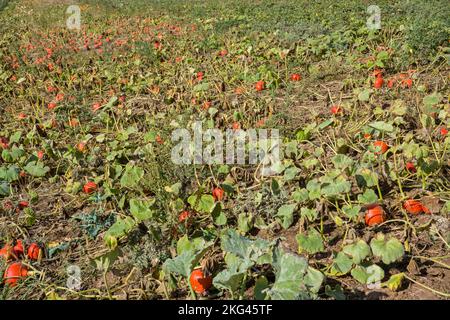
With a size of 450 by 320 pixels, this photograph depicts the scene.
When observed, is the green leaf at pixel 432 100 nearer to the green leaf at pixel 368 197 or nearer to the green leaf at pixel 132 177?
the green leaf at pixel 368 197

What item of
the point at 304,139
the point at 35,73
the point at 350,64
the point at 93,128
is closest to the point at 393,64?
the point at 350,64

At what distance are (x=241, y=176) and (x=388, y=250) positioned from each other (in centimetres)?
146

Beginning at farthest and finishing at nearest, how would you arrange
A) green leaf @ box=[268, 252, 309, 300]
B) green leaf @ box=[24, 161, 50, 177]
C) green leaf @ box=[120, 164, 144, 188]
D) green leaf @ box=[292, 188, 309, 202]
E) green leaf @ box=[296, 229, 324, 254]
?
green leaf @ box=[24, 161, 50, 177]
green leaf @ box=[120, 164, 144, 188]
green leaf @ box=[292, 188, 309, 202]
green leaf @ box=[296, 229, 324, 254]
green leaf @ box=[268, 252, 309, 300]

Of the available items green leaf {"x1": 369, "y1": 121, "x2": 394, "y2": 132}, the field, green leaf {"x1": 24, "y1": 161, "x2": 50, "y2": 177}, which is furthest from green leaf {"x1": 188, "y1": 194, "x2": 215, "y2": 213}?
green leaf {"x1": 24, "y1": 161, "x2": 50, "y2": 177}

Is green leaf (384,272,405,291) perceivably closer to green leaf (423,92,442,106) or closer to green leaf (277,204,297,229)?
green leaf (277,204,297,229)

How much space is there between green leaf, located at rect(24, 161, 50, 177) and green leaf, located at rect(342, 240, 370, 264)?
2.68 meters

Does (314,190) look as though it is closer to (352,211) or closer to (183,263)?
(352,211)

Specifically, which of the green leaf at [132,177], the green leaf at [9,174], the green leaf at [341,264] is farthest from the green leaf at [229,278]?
the green leaf at [9,174]

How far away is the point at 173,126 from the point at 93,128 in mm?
1261

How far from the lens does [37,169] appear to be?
11.7ft

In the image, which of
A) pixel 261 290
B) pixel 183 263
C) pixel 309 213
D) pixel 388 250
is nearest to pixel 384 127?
pixel 309 213

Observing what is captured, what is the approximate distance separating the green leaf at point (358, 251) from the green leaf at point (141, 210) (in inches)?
49.3

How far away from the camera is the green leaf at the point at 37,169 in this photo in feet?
11.6

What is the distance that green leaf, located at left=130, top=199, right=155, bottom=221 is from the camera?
8.46 feet
